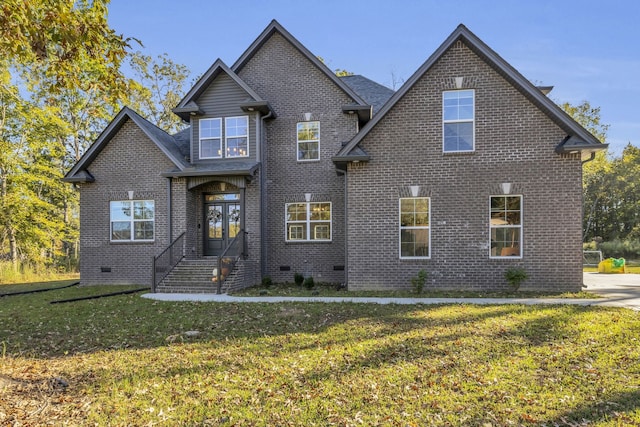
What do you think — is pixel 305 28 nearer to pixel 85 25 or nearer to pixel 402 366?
pixel 85 25

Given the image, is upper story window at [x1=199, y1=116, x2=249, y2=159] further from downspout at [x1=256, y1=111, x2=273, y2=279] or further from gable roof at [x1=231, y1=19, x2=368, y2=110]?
gable roof at [x1=231, y1=19, x2=368, y2=110]

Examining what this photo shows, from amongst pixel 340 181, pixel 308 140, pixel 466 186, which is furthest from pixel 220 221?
pixel 466 186

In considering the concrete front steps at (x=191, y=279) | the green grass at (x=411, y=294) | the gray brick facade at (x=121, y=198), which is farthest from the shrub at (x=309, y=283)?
the gray brick facade at (x=121, y=198)

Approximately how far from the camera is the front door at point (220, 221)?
47.9 ft

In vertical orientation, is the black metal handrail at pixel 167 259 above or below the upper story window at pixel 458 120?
below

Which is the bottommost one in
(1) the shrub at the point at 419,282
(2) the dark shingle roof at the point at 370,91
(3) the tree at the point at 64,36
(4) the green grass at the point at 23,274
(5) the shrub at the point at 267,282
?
(4) the green grass at the point at 23,274

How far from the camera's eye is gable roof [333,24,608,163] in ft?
34.5

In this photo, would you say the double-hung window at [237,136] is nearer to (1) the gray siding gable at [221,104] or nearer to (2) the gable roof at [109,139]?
(1) the gray siding gable at [221,104]

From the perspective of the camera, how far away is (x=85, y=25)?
539 centimetres

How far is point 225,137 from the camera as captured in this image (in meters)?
14.5

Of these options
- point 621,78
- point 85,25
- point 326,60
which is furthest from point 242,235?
point 621,78

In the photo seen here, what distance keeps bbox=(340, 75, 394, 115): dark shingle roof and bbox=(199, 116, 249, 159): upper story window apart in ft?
16.1

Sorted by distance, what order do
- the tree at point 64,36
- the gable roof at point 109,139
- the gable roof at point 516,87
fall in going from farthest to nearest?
1. the gable roof at point 109,139
2. the gable roof at point 516,87
3. the tree at point 64,36

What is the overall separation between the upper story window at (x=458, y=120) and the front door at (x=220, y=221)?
7.81 metres
